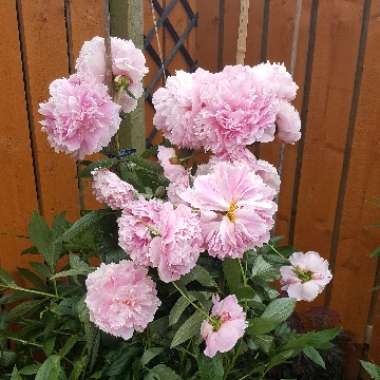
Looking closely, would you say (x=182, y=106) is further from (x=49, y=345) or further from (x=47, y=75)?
(x=47, y=75)

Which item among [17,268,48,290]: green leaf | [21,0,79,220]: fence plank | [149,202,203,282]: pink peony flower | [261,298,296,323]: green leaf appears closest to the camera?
[149,202,203,282]: pink peony flower

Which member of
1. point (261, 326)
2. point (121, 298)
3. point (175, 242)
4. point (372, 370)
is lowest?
point (372, 370)

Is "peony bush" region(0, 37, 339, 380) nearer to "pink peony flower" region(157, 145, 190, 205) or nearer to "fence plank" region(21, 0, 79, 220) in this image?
"pink peony flower" region(157, 145, 190, 205)

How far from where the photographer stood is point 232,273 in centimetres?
86

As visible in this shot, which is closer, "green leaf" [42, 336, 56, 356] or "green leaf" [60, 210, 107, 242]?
"green leaf" [60, 210, 107, 242]

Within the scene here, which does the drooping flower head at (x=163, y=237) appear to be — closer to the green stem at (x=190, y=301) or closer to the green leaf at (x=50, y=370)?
the green stem at (x=190, y=301)

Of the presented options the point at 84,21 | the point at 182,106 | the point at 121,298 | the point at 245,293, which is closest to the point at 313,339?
the point at 245,293

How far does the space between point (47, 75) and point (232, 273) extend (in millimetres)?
813

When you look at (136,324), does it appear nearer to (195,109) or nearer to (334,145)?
(195,109)

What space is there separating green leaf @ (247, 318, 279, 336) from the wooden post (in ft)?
2.30

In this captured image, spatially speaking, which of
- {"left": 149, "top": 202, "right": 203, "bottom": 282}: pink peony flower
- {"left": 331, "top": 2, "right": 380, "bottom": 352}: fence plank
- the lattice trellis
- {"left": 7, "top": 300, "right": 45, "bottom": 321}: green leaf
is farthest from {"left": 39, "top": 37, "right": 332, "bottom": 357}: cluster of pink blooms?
{"left": 331, "top": 2, "right": 380, "bottom": 352}: fence plank

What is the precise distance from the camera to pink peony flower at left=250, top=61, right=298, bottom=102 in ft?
2.54

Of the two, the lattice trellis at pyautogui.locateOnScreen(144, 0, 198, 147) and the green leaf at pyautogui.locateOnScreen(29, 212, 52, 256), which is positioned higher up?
the lattice trellis at pyautogui.locateOnScreen(144, 0, 198, 147)

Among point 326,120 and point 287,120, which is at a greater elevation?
point 287,120
